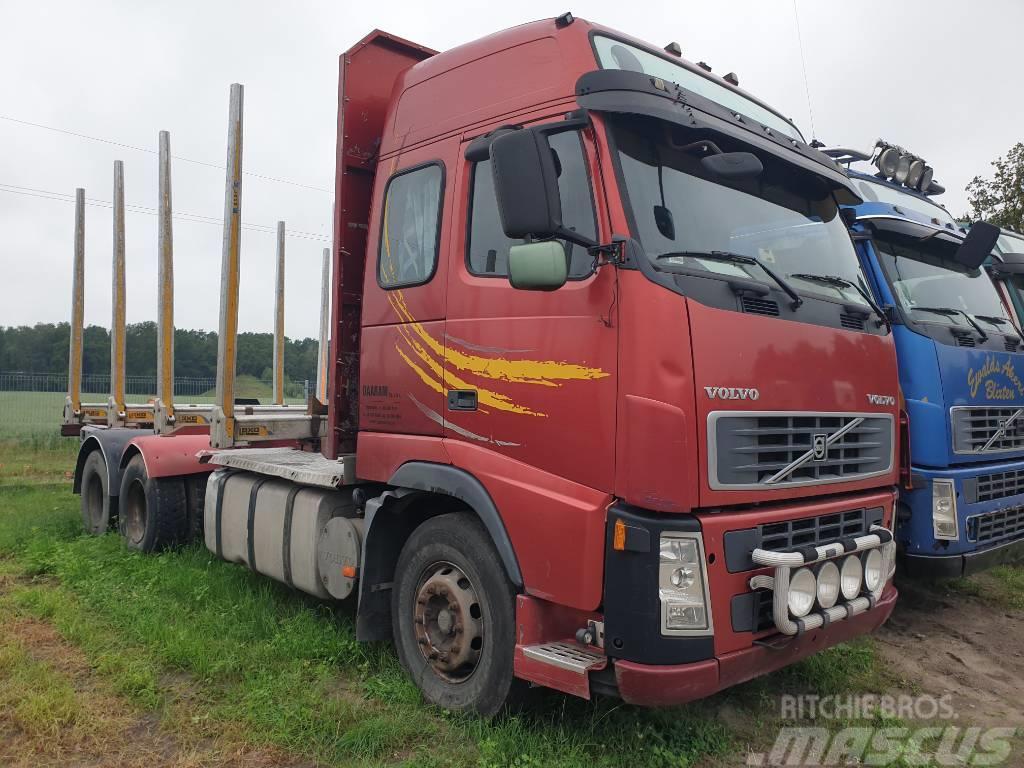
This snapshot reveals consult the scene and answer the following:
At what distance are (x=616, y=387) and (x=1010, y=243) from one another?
21.2ft

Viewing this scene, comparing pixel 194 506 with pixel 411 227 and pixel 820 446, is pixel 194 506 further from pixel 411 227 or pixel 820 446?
pixel 820 446

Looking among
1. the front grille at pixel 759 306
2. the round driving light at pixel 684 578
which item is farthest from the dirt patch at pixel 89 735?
the front grille at pixel 759 306

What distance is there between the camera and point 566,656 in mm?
3121

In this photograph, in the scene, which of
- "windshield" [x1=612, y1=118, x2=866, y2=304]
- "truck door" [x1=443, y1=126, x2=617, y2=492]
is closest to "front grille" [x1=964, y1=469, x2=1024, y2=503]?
"windshield" [x1=612, y1=118, x2=866, y2=304]

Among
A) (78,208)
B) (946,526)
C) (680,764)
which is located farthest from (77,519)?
(946,526)

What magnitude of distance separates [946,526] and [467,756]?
3523mm

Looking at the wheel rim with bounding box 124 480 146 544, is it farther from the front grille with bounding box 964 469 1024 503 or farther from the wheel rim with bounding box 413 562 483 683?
the front grille with bounding box 964 469 1024 503

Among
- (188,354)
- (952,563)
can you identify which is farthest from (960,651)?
(188,354)

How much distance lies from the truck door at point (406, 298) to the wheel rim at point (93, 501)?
5.10m

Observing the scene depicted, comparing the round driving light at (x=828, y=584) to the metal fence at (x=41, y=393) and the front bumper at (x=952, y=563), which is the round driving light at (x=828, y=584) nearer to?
the front bumper at (x=952, y=563)

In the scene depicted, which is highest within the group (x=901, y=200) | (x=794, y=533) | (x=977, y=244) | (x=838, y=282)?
(x=901, y=200)

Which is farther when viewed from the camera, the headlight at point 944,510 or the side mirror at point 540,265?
the headlight at point 944,510

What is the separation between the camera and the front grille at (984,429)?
16.9ft

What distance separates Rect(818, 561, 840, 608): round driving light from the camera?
3.27 metres
